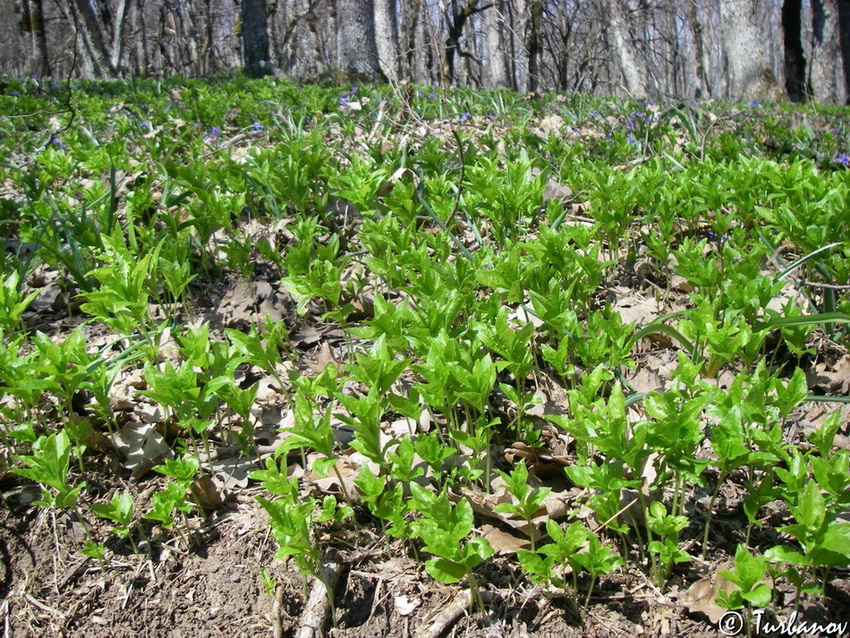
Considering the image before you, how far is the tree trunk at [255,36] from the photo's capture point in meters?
11.2

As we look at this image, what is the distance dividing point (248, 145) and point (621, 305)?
327cm

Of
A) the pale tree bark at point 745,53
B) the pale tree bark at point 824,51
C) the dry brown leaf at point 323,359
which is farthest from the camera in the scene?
the pale tree bark at point 824,51

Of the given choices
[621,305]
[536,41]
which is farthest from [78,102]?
[536,41]

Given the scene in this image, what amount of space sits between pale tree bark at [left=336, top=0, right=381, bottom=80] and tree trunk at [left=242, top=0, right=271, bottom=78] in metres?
1.69

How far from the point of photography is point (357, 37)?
10430mm

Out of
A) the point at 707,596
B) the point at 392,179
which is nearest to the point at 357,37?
Result: the point at 392,179

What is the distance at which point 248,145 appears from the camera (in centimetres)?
479

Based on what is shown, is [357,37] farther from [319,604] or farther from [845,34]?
[319,604]

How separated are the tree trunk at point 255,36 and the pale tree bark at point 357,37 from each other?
1694mm

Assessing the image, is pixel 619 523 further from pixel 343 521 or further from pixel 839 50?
pixel 839 50

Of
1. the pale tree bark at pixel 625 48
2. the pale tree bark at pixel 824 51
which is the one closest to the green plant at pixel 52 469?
the pale tree bark at pixel 824 51

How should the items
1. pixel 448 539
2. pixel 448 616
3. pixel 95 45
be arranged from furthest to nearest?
pixel 95 45 < pixel 448 616 < pixel 448 539

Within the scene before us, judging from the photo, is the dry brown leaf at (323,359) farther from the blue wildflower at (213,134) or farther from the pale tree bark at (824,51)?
the pale tree bark at (824,51)

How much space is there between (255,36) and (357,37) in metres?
2.21
